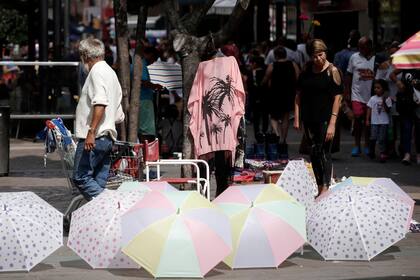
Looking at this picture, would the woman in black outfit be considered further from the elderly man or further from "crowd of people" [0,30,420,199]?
the elderly man

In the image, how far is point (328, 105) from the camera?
12.2 m

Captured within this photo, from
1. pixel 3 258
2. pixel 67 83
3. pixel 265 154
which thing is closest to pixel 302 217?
pixel 3 258

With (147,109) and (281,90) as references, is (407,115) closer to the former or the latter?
(281,90)

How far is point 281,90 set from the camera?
19.3 metres

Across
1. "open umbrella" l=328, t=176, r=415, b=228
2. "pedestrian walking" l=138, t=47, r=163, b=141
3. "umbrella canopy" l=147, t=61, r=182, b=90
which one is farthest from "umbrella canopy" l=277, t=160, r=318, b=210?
"umbrella canopy" l=147, t=61, r=182, b=90

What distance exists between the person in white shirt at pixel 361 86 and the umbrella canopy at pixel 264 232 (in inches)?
369

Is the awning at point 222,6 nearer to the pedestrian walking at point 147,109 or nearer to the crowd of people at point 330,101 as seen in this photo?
the crowd of people at point 330,101

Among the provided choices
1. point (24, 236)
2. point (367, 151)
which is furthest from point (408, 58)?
point (367, 151)

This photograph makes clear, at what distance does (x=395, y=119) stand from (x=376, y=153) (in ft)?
3.80

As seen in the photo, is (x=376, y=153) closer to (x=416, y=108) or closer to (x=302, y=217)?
(x=416, y=108)

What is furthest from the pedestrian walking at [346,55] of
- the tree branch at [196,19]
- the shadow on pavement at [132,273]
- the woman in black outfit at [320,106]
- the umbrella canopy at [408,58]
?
the shadow on pavement at [132,273]

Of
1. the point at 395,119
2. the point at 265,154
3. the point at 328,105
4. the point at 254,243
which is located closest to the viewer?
the point at 254,243

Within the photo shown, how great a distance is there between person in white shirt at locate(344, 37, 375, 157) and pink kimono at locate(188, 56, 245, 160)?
270 inches

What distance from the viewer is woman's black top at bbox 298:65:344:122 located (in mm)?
12148
